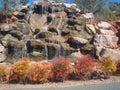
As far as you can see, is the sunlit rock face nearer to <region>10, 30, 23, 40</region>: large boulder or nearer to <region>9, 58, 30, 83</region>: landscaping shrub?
<region>10, 30, 23, 40</region>: large boulder

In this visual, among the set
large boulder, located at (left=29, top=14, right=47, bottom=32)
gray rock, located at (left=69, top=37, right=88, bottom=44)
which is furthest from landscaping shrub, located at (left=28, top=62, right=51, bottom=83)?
large boulder, located at (left=29, top=14, right=47, bottom=32)

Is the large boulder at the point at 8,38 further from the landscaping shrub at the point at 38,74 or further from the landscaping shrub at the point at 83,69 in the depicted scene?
the landscaping shrub at the point at 83,69

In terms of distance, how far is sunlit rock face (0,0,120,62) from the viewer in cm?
3884

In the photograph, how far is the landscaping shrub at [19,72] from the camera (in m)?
28.4

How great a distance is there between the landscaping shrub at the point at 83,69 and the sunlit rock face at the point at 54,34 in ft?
24.6

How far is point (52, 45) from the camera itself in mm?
38844

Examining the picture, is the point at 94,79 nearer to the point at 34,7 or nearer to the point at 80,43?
the point at 80,43

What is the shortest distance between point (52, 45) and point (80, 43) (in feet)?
12.3

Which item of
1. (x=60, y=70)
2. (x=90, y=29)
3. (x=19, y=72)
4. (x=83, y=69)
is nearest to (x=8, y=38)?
(x=90, y=29)

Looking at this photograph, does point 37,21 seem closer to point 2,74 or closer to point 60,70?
point 60,70

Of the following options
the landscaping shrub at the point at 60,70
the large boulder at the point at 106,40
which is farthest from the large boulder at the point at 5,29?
the landscaping shrub at the point at 60,70

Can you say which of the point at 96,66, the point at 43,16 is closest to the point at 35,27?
the point at 43,16

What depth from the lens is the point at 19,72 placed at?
28422mm

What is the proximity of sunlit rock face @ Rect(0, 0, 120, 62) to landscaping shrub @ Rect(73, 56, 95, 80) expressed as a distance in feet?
24.6
